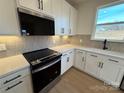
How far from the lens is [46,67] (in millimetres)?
1460

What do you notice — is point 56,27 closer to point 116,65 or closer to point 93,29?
point 93,29

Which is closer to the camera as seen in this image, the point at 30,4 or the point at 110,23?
the point at 30,4

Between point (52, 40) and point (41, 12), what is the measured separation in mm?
1035

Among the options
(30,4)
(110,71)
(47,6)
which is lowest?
(110,71)

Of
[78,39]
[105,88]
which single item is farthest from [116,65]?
[78,39]

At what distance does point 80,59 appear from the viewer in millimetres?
2607

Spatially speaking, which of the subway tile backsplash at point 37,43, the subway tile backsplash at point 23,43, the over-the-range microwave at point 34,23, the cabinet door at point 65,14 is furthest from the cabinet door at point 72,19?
the over-the-range microwave at point 34,23

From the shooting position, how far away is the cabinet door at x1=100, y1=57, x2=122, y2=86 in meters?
1.79

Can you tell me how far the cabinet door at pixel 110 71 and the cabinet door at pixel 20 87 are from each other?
193 cm

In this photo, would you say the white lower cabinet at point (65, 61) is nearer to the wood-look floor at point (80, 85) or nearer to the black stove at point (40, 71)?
the wood-look floor at point (80, 85)

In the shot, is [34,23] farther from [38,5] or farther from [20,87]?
[20,87]

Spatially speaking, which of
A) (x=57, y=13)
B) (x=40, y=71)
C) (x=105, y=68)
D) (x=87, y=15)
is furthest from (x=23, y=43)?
(x=87, y=15)

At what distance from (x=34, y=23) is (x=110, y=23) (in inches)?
91.4

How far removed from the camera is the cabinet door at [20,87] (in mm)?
992
